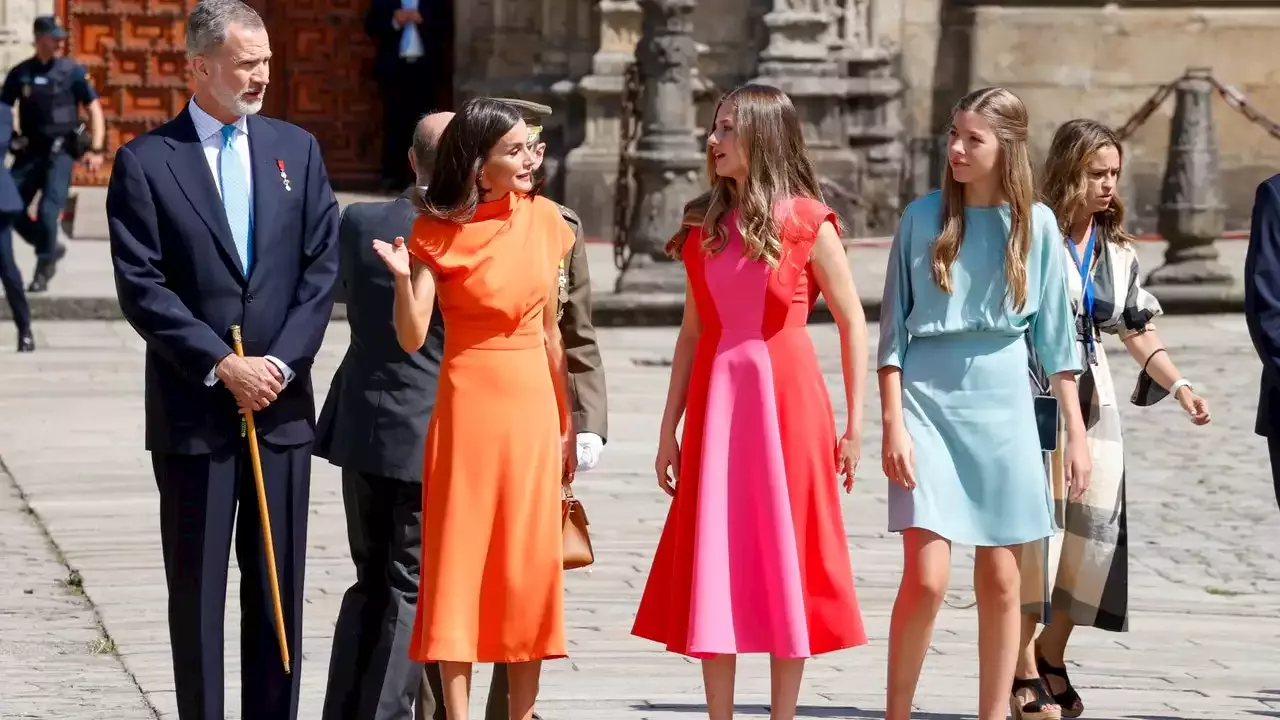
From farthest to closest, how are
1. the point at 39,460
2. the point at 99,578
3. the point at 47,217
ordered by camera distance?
the point at 47,217, the point at 39,460, the point at 99,578

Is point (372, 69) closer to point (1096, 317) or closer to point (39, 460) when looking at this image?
point (39, 460)

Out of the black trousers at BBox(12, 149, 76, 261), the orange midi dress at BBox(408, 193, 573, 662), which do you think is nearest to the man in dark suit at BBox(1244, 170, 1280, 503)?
the orange midi dress at BBox(408, 193, 573, 662)

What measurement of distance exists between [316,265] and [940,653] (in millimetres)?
2786

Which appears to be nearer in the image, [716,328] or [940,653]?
[716,328]

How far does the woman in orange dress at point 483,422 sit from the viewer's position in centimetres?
608

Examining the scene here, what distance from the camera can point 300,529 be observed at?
6145mm

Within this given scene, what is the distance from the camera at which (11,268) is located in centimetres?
1513

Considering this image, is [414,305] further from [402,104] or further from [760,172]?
[402,104]

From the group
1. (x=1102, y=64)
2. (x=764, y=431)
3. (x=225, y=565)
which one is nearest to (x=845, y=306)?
(x=764, y=431)

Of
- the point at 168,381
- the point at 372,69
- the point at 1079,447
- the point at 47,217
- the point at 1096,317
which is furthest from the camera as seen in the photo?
the point at 372,69

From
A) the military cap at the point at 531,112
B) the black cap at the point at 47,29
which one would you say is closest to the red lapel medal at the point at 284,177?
the military cap at the point at 531,112

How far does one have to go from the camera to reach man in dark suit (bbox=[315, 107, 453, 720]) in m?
6.39

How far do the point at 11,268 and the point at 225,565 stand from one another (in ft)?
31.0

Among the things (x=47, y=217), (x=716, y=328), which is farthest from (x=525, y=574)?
(x=47, y=217)
